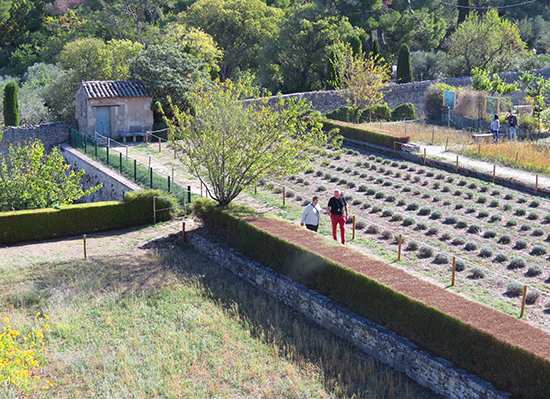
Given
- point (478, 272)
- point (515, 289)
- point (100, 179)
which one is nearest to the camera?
point (515, 289)

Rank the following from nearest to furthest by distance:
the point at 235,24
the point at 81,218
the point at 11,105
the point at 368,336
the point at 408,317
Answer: the point at 408,317 < the point at 368,336 < the point at 81,218 < the point at 11,105 < the point at 235,24

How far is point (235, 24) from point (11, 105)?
21136mm

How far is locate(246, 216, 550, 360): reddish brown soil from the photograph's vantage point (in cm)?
1025

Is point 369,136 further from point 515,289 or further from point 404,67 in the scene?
point 404,67

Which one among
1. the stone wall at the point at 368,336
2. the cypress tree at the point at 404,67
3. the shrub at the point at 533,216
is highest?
the cypress tree at the point at 404,67

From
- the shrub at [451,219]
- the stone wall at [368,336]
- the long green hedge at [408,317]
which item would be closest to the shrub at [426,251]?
the shrub at [451,219]

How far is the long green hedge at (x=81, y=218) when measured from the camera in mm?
19281

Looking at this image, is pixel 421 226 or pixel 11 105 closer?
pixel 421 226

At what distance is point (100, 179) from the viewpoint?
2605cm

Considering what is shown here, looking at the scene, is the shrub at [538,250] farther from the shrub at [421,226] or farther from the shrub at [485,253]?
the shrub at [421,226]

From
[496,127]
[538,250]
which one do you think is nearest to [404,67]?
[496,127]

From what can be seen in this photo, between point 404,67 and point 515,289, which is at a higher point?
point 404,67

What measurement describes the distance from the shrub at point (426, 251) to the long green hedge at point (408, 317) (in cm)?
356

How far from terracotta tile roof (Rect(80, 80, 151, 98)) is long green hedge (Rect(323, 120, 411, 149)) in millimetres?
9784
